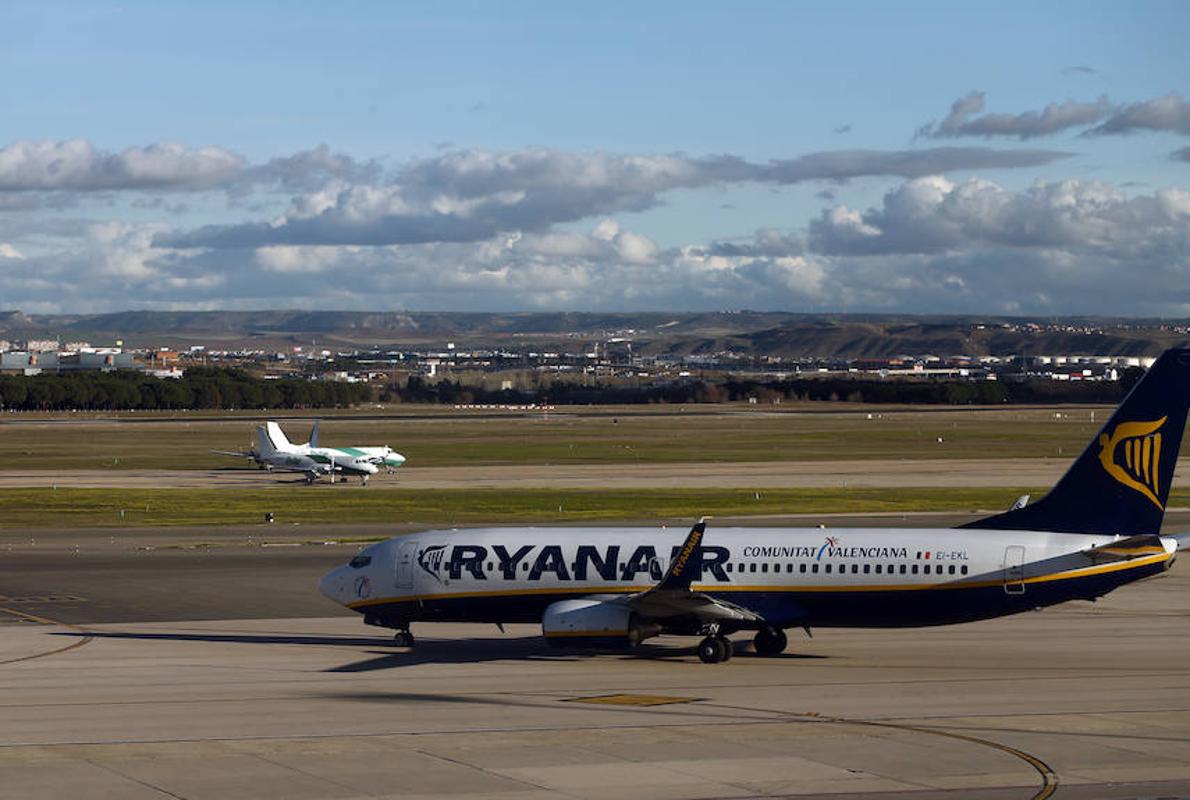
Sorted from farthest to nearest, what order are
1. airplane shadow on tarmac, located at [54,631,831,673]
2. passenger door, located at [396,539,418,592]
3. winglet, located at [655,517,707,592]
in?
passenger door, located at [396,539,418,592] < airplane shadow on tarmac, located at [54,631,831,673] < winglet, located at [655,517,707,592]

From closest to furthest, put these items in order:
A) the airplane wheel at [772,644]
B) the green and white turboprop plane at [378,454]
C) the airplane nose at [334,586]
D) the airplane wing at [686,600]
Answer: the airplane wing at [686,600] < the airplane wheel at [772,644] < the airplane nose at [334,586] < the green and white turboprop plane at [378,454]

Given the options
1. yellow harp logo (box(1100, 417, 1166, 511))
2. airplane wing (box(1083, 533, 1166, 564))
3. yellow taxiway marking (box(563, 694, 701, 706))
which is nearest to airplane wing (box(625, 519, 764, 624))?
yellow taxiway marking (box(563, 694, 701, 706))

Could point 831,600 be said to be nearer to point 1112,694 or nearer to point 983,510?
point 1112,694

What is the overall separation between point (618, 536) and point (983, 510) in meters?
49.4

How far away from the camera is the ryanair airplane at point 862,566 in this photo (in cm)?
4216

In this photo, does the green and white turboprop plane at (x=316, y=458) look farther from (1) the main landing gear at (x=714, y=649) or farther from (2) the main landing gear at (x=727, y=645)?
(1) the main landing gear at (x=714, y=649)

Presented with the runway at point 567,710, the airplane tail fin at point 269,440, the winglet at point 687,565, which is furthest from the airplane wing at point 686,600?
the airplane tail fin at point 269,440

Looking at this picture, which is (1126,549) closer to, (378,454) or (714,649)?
(714,649)

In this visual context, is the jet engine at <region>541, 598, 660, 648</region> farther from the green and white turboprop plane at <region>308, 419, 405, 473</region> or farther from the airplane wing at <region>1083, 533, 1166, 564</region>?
the green and white turboprop plane at <region>308, 419, 405, 473</region>

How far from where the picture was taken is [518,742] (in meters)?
33.1

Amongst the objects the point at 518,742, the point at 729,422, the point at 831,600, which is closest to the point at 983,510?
the point at 831,600

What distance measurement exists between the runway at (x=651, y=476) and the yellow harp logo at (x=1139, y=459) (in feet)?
206

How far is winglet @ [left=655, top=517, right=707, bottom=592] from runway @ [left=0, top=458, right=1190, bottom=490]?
64.6 metres

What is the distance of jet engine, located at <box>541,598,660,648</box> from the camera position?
42.4 m
